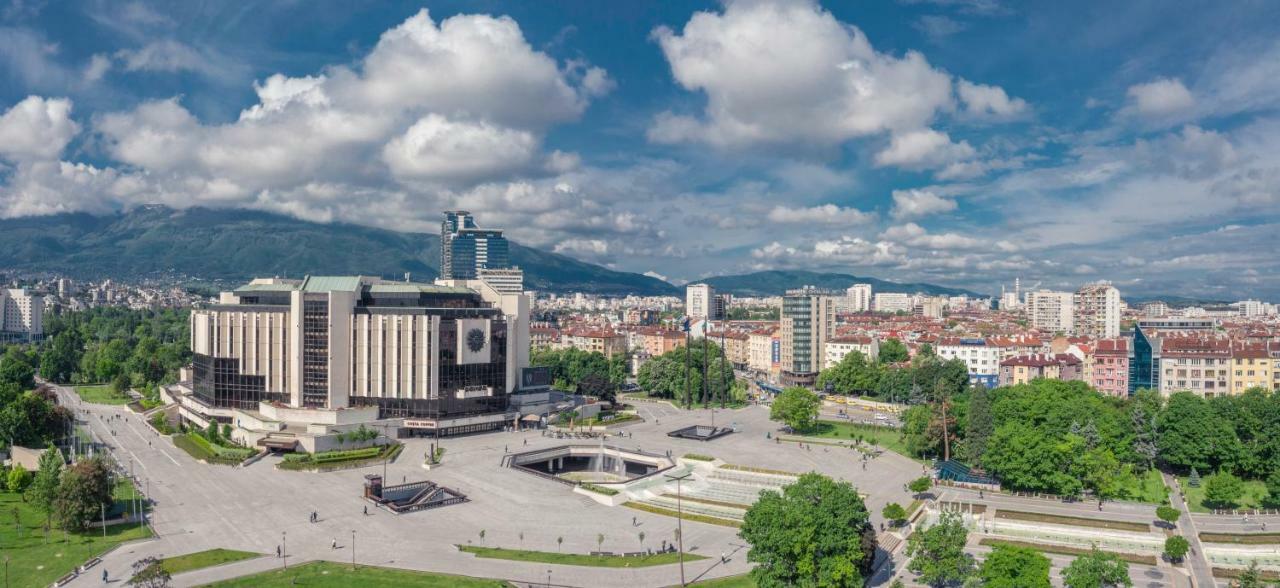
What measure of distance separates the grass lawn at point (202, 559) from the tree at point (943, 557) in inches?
1359

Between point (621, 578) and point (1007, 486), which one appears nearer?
point (621, 578)

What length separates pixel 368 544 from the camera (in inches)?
1702

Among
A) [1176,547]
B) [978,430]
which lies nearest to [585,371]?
[978,430]

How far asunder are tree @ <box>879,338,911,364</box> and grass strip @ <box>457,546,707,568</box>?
307ft

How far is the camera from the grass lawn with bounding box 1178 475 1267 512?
51.9 m

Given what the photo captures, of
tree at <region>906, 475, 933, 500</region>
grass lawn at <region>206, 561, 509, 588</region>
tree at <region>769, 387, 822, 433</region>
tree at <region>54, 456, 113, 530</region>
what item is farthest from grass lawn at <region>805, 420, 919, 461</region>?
tree at <region>54, 456, 113, 530</region>

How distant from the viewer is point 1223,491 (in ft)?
163

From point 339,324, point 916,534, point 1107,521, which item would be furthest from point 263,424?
point 1107,521

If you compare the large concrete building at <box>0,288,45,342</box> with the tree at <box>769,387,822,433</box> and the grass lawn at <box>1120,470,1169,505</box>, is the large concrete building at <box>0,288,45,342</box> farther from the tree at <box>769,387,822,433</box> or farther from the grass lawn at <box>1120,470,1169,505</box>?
the grass lawn at <box>1120,470,1169,505</box>

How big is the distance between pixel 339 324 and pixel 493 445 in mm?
19785

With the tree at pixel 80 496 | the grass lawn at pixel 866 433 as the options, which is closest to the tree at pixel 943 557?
the grass lawn at pixel 866 433

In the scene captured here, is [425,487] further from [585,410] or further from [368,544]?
[585,410]

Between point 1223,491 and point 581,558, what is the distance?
138 ft

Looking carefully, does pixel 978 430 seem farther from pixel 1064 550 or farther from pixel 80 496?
pixel 80 496
